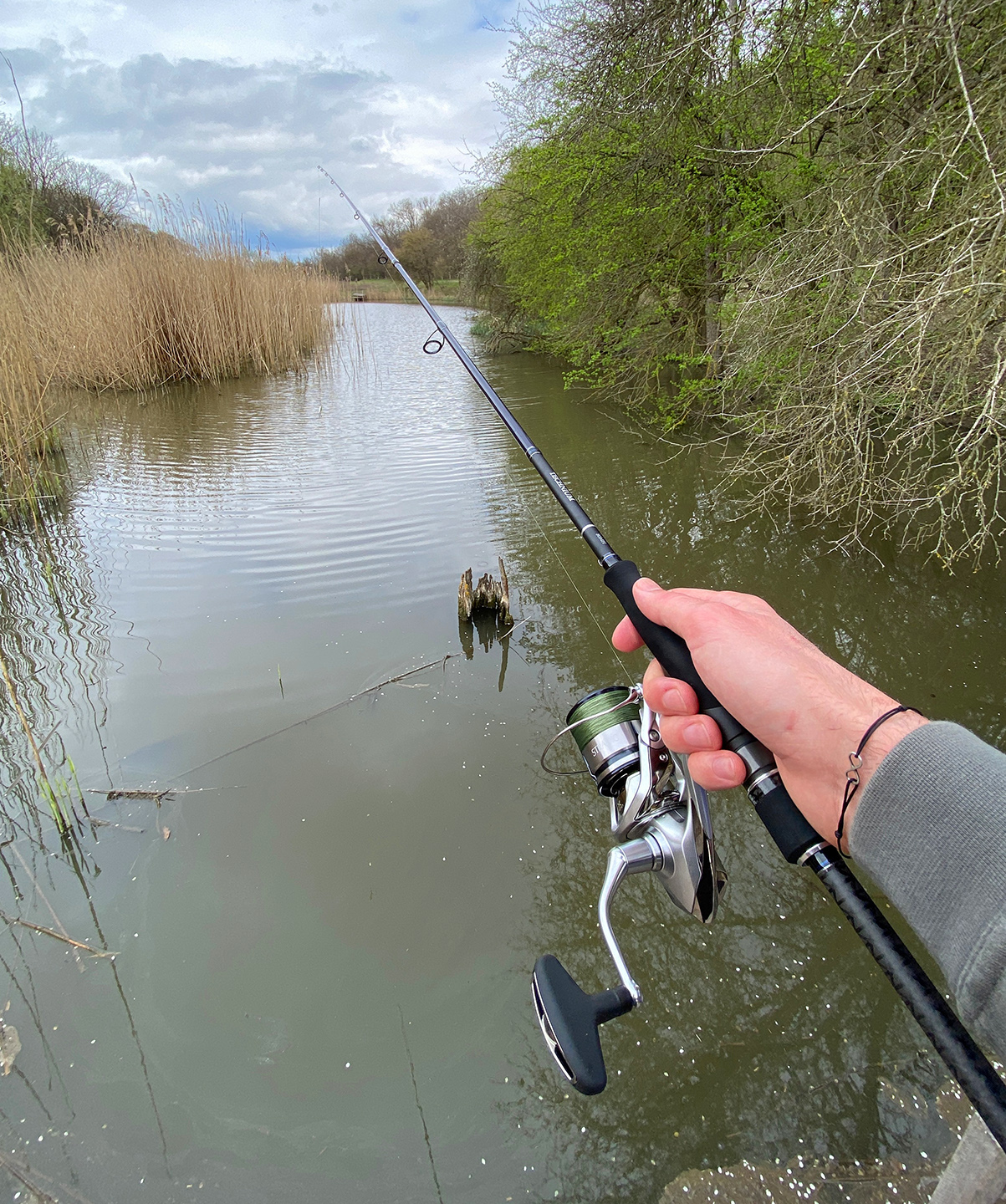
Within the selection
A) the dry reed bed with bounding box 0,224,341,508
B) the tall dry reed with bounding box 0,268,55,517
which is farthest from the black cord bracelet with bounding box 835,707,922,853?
the dry reed bed with bounding box 0,224,341,508

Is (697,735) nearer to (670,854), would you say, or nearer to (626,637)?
(670,854)

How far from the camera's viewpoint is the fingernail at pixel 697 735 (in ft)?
4.42

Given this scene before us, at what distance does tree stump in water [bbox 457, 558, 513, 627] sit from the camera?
13.2ft

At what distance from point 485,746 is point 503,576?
1.34 m

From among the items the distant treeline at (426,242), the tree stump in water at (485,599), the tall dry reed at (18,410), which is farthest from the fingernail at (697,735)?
the distant treeline at (426,242)

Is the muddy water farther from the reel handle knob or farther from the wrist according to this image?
the wrist

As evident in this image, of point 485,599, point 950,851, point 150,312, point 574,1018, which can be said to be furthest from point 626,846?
point 150,312

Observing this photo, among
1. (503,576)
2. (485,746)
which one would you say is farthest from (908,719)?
(503,576)

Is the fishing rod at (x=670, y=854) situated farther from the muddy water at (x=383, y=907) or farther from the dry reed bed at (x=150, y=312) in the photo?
the dry reed bed at (x=150, y=312)

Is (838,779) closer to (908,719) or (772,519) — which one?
(908,719)

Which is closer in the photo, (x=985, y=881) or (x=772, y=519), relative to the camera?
(x=985, y=881)

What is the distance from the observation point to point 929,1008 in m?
0.81

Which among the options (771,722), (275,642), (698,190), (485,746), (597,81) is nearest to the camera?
(771,722)

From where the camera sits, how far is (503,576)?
4148mm
